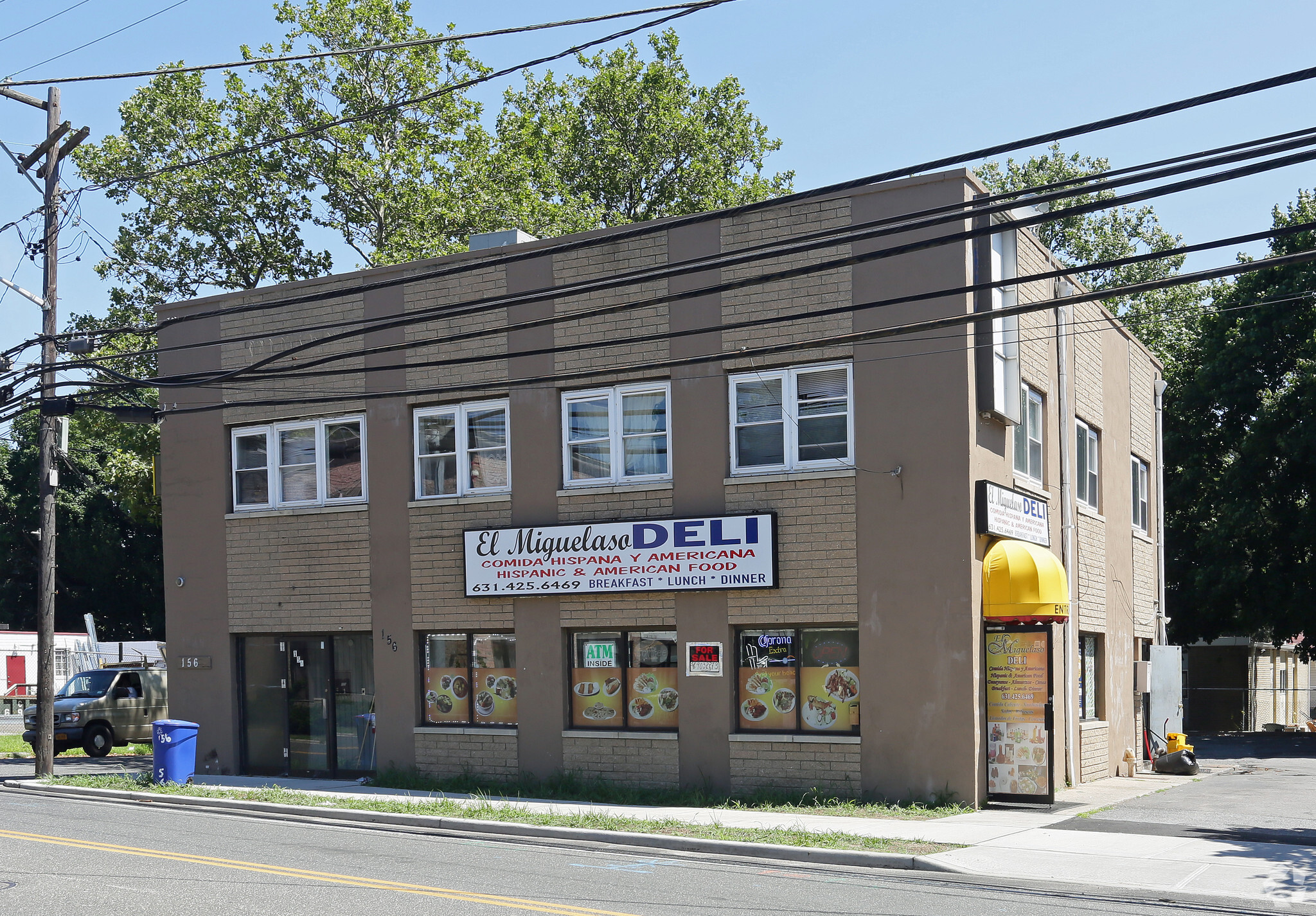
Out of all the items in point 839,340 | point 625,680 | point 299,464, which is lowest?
point 625,680

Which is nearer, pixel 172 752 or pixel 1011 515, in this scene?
pixel 1011 515

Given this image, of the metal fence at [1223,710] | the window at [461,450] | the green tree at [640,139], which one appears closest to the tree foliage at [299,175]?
the green tree at [640,139]

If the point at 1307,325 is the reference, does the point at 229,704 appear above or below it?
below

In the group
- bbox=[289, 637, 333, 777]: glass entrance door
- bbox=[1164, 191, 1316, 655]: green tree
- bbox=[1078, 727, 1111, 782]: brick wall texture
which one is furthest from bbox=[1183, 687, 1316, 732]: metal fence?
bbox=[289, 637, 333, 777]: glass entrance door

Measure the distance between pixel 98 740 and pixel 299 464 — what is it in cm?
1091

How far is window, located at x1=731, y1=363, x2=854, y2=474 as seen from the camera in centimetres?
1658

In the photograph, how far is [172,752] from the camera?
1862cm

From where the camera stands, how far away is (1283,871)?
11.3 m

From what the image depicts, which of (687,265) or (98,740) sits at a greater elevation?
(687,265)

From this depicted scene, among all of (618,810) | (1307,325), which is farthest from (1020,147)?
(1307,325)

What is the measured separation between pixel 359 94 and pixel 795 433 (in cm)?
2179

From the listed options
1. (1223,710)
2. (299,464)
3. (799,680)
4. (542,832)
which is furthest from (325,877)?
(1223,710)

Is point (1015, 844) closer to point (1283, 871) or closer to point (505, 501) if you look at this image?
point (1283, 871)

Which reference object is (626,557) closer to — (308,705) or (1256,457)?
(308,705)
